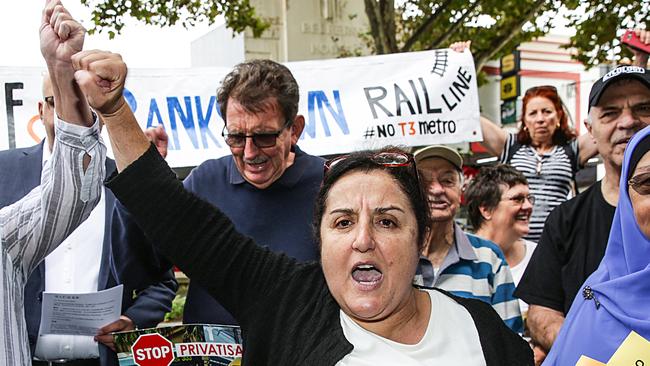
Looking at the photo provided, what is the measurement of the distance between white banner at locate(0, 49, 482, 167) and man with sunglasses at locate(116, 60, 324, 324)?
6.48ft

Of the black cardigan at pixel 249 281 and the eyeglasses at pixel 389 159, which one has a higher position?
the eyeglasses at pixel 389 159

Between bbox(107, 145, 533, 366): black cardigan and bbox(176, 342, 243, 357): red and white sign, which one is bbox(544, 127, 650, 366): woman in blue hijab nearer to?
bbox(107, 145, 533, 366): black cardigan

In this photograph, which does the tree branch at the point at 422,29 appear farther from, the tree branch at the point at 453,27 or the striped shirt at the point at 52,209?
the striped shirt at the point at 52,209

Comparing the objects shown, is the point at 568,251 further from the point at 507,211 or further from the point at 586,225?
the point at 507,211

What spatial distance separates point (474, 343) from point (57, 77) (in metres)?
1.43

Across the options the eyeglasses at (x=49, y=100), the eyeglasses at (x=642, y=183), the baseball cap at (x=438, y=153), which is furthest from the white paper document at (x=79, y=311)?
the eyeglasses at (x=642, y=183)

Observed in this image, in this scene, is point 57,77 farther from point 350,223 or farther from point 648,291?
point 648,291

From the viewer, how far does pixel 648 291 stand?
1.88 meters

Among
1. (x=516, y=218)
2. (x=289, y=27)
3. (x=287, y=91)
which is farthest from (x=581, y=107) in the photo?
(x=287, y=91)

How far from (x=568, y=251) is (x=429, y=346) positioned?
96 cm

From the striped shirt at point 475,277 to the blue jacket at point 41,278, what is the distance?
3.96 ft

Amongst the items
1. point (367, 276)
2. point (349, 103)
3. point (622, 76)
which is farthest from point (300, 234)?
point (349, 103)

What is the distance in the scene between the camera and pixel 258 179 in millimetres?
2543

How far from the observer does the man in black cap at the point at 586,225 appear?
2.46m
